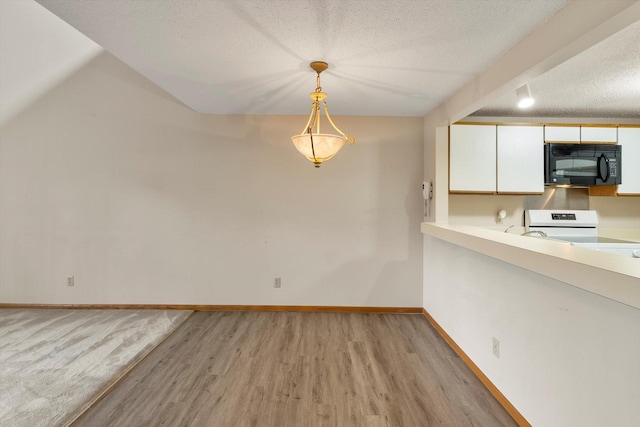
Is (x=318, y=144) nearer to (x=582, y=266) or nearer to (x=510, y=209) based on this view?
(x=582, y=266)

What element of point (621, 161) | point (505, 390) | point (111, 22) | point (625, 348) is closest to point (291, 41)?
point (111, 22)

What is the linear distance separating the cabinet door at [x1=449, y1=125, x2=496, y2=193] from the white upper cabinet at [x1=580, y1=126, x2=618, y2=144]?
3.10 feet

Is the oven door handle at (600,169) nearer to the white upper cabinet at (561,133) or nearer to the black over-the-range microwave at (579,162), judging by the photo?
the black over-the-range microwave at (579,162)

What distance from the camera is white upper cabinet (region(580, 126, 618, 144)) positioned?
146 inches

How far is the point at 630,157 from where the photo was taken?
12.2 ft

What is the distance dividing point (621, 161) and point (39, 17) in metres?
5.88

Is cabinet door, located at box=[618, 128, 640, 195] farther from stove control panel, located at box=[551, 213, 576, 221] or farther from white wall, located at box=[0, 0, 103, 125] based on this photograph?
white wall, located at box=[0, 0, 103, 125]

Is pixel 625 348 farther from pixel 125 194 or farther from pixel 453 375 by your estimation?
pixel 125 194

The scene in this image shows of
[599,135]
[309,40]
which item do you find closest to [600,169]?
[599,135]

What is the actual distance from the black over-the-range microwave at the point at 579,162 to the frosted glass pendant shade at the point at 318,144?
2477mm

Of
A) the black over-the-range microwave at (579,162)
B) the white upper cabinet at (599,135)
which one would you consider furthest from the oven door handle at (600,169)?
the white upper cabinet at (599,135)

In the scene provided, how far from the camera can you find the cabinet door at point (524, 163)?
3.72m

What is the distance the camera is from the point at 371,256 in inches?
169

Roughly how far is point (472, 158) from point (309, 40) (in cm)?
A: 230
